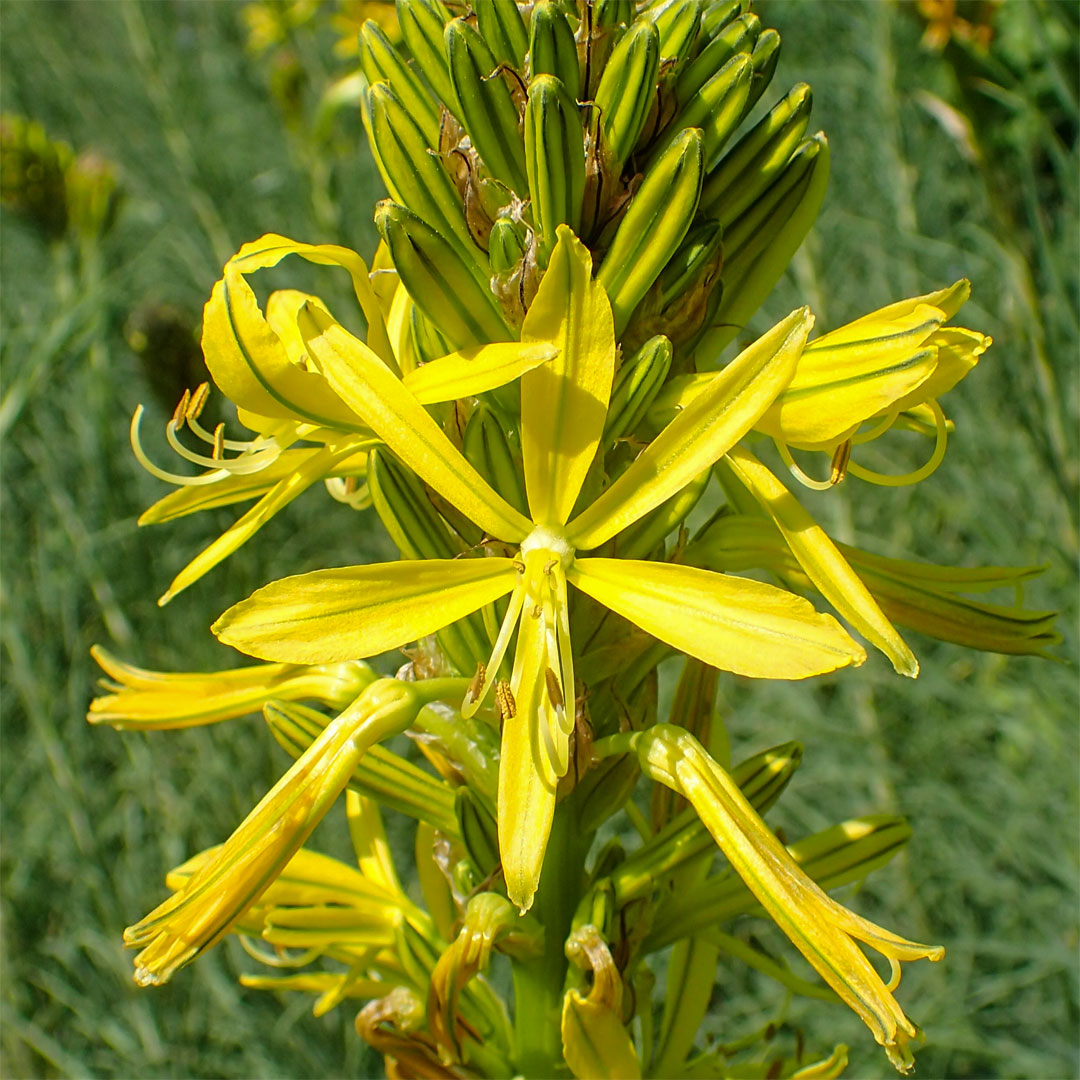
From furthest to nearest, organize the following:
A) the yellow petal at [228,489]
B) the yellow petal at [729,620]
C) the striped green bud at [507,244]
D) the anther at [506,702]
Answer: the yellow petal at [228,489], the striped green bud at [507,244], the anther at [506,702], the yellow petal at [729,620]

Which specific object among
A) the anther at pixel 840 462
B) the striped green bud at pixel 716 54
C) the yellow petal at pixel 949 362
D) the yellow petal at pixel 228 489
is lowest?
the anther at pixel 840 462

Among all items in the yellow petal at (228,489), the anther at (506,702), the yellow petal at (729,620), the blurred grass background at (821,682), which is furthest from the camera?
the blurred grass background at (821,682)

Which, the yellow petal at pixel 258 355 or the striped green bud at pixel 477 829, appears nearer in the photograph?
the yellow petal at pixel 258 355

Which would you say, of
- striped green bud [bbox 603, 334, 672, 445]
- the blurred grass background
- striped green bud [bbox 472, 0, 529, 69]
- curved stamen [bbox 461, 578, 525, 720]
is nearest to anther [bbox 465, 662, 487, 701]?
curved stamen [bbox 461, 578, 525, 720]

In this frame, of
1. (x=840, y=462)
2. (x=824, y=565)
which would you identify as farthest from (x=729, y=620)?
(x=840, y=462)

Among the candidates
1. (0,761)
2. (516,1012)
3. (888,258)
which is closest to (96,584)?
(0,761)

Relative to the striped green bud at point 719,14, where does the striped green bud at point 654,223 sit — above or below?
below

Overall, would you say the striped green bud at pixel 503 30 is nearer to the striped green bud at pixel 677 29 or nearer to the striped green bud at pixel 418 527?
the striped green bud at pixel 677 29

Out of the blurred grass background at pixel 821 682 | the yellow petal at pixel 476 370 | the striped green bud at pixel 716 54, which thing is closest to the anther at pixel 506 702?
the yellow petal at pixel 476 370
